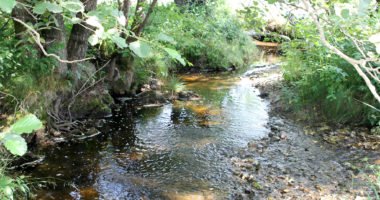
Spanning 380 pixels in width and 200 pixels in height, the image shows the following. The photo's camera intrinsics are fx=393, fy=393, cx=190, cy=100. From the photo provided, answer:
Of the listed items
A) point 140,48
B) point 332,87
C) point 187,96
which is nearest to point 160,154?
point 332,87

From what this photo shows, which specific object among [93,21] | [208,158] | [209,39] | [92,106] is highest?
[209,39]

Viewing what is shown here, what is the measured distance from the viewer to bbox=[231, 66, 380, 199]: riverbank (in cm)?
452

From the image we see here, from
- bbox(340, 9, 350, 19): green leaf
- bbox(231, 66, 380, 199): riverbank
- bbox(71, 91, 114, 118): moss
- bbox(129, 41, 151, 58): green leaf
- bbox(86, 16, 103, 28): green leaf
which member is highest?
bbox(340, 9, 350, 19): green leaf

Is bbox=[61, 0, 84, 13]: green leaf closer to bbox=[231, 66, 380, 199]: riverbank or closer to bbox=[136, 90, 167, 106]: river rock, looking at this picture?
bbox=[231, 66, 380, 199]: riverbank

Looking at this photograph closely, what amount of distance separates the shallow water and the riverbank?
0.26 m

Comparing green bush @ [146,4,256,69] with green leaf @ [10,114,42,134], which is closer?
green leaf @ [10,114,42,134]

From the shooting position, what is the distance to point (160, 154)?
5551 millimetres

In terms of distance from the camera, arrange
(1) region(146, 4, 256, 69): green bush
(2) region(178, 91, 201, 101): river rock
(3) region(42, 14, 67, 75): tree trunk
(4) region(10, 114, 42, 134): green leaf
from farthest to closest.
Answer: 1. (1) region(146, 4, 256, 69): green bush
2. (2) region(178, 91, 201, 101): river rock
3. (3) region(42, 14, 67, 75): tree trunk
4. (4) region(10, 114, 42, 134): green leaf

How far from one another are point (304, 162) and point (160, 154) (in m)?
1.98

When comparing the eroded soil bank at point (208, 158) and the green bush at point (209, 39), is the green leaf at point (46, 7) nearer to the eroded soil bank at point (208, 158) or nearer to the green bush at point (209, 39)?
the eroded soil bank at point (208, 158)

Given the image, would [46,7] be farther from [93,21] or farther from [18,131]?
[18,131]

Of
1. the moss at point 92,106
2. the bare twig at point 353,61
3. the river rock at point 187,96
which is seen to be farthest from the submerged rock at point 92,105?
the bare twig at point 353,61

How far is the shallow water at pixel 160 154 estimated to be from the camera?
4.54m

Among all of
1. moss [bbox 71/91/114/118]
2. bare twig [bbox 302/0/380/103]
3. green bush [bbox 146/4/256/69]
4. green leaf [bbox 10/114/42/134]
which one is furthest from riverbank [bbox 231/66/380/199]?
green bush [bbox 146/4/256/69]
